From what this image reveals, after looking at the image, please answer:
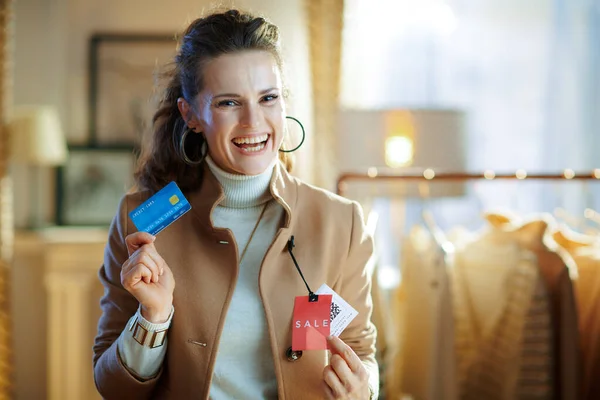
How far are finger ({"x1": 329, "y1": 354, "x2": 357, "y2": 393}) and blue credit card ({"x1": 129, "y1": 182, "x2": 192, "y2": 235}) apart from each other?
42 cm

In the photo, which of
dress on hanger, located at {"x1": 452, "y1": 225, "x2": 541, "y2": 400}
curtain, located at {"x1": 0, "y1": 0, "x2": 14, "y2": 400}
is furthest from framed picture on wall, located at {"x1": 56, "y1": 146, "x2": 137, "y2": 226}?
dress on hanger, located at {"x1": 452, "y1": 225, "x2": 541, "y2": 400}

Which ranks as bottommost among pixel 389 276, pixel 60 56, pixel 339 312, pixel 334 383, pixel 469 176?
pixel 389 276

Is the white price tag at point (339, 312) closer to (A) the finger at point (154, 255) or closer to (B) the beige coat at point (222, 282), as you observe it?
(B) the beige coat at point (222, 282)

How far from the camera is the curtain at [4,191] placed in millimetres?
2967

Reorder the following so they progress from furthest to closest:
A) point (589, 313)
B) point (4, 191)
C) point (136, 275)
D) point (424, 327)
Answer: point (4, 191) → point (424, 327) → point (589, 313) → point (136, 275)

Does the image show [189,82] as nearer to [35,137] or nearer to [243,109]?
[243,109]

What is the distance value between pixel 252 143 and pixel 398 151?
1.95 meters

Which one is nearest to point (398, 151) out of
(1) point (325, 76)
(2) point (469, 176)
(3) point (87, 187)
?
(1) point (325, 76)

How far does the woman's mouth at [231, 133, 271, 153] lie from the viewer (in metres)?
1.30

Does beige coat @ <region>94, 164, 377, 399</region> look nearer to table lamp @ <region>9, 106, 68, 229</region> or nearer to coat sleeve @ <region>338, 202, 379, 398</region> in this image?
coat sleeve @ <region>338, 202, 379, 398</region>

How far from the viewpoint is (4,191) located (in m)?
3.04

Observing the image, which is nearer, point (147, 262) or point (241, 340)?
point (147, 262)

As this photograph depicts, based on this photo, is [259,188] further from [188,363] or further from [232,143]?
[188,363]

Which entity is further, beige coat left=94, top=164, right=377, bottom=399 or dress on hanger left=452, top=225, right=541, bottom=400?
dress on hanger left=452, top=225, right=541, bottom=400
